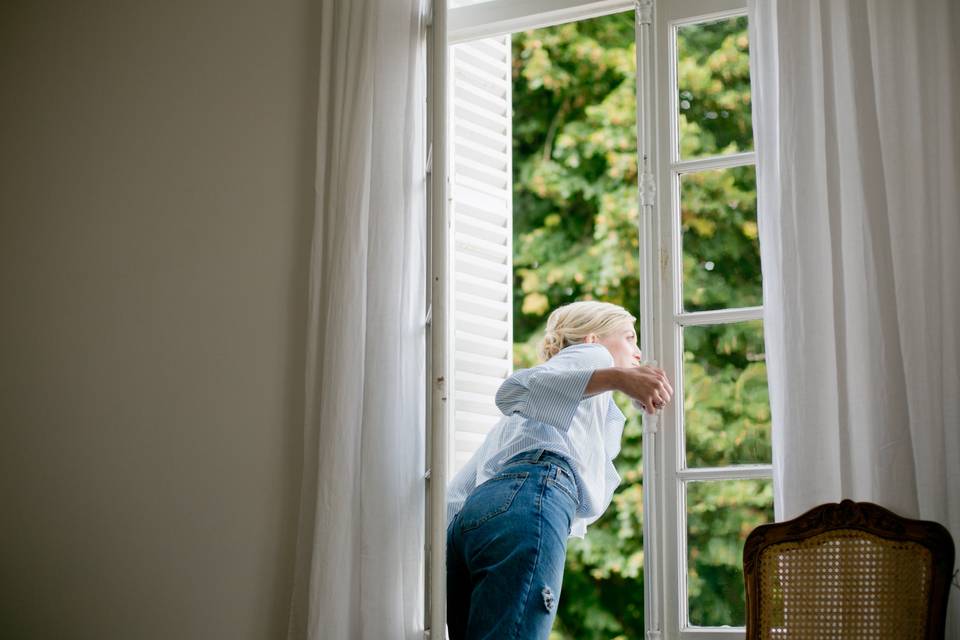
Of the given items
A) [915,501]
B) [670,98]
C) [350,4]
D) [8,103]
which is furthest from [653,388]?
[8,103]

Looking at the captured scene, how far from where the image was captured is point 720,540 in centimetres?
241

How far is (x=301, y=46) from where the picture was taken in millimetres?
2984

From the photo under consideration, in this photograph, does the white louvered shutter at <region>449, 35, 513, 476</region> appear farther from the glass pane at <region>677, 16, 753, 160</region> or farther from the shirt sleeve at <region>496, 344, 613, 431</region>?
the glass pane at <region>677, 16, 753, 160</region>

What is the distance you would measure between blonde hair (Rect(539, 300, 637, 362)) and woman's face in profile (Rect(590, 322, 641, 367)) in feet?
0.04

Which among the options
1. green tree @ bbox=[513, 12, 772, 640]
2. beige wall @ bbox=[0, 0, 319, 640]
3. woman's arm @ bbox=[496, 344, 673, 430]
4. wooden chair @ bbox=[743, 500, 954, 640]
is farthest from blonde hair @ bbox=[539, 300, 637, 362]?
green tree @ bbox=[513, 12, 772, 640]

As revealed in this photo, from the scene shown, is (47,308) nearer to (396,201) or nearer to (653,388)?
(396,201)

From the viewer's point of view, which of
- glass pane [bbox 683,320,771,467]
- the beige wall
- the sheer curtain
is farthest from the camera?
the beige wall

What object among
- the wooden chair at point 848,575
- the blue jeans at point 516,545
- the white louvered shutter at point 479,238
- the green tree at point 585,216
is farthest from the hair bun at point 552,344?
the green tree at point 585,216

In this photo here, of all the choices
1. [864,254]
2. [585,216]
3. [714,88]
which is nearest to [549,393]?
[864,254]

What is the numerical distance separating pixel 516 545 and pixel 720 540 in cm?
50

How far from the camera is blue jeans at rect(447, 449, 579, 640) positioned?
7.21 feet

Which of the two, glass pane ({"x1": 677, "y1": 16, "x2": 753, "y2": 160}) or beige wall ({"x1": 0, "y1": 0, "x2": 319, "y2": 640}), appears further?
beige wall ({"x1": 0, "y1": 0, "x2": 319, "y2": 640})

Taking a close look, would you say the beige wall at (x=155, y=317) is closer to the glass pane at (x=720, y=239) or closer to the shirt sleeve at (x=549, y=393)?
the shirt sleeve at (x=549, y=393)

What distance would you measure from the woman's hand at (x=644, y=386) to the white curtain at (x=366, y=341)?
1.78 ft
